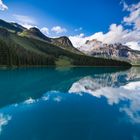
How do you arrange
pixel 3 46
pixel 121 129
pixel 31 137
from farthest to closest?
pixel 3 46 < pixel 121 129 < pixel 31 137

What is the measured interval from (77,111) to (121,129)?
845cm

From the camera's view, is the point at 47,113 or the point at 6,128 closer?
the point at 6,128

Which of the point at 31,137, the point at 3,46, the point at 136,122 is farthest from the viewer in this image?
the point at 3,46

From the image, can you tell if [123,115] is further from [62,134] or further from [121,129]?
[62,134]

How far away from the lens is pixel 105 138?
61.8ft

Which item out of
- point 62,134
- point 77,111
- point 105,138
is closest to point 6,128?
point 62,134

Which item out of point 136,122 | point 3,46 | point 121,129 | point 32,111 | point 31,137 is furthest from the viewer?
point 3,46

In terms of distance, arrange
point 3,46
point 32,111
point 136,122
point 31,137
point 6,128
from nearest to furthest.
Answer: point 31,137 < point 6,128 < point 136,122 < point 32,111 < point 3,46

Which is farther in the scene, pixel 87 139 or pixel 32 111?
pixel 32 111

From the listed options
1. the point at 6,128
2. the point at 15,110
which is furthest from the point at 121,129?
the point at 15,110

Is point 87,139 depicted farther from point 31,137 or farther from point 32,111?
point 32,111

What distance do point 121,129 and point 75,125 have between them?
16.2ft

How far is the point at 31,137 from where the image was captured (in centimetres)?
1812

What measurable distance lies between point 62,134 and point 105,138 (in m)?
3.97
